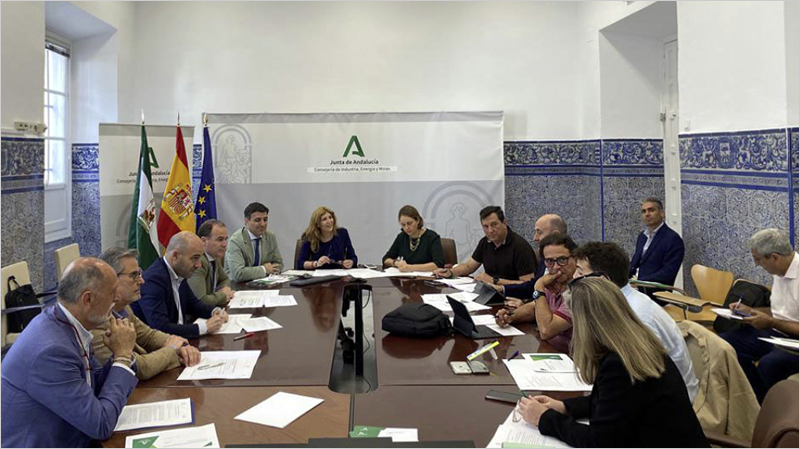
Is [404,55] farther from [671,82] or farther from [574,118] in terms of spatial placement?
[671,82]

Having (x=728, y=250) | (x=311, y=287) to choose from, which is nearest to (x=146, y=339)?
(x=311, y=287)

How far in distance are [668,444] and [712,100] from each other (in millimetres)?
3727

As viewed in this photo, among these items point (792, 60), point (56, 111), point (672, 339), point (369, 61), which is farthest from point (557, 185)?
point (56, 111)

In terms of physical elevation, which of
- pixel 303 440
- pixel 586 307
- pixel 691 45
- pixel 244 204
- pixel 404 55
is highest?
pixel 404 55

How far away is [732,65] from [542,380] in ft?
10.9

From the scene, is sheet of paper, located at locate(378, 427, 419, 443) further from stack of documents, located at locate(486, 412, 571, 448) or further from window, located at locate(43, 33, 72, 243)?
window, located at locate(43, 33, 72, 243)

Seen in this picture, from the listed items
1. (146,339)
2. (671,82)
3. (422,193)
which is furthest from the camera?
(422,193)

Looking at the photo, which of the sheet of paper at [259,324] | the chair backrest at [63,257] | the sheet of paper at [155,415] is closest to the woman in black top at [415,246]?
the sheet of paper at [259,324]

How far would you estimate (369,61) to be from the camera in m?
7.20

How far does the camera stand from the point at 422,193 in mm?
6918

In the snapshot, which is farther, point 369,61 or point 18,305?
point 369,61

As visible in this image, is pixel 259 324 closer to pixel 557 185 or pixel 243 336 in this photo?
pixel 243 336

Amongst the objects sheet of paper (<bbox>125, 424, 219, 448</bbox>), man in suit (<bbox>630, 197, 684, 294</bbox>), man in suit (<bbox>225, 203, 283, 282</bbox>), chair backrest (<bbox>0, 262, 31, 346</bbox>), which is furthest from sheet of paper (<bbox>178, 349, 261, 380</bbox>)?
man in suit (<bbox>630, 197, 684, 294</bbox>)

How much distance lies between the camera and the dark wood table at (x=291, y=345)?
8.11 ft
